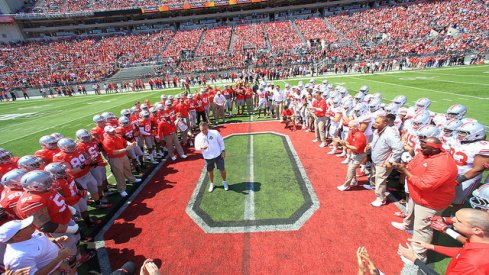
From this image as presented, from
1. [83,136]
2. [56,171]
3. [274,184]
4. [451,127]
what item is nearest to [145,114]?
[83,136]

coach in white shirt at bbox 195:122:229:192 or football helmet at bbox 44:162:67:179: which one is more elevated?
football helmet at bbox 44:162:67:179

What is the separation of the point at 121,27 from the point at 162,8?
12.4 meters

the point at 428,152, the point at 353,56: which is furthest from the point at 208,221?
the point at 353,56

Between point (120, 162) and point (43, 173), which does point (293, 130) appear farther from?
point (43, 173)

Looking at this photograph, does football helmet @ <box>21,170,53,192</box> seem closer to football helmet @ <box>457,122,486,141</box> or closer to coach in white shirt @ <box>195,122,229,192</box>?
coach in white shirt @ <box>195,122,229,192</box>

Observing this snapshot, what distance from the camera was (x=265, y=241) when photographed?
4.82m

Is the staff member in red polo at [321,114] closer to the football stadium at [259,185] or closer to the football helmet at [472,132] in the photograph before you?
the football stadium at [259,185]

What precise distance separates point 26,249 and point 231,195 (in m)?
4.47

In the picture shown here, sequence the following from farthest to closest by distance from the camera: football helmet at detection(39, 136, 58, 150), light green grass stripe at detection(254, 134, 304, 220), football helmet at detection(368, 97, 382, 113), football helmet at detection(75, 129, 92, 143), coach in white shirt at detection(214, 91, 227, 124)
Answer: coach in white shirt at detection(214, 91, 227, 124) < football helmet at detection(368, 97, 382, 113) < football helmet at detection(75, 129, 92, 143) < football helmet at detection(39, 136, 58, 150) < light green grass stripe at detection(254, 134, 304, 220)

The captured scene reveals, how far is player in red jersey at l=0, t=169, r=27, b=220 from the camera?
411cm

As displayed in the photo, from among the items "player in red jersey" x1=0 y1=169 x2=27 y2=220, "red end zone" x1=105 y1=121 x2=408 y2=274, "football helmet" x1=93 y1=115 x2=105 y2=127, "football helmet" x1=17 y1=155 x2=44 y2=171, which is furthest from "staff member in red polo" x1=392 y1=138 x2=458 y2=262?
"football helmet" x1=93 y1=115 x2=105 y2=127

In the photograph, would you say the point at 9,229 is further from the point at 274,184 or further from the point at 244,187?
the point at 274,184

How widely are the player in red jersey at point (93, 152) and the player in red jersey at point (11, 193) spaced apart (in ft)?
6.26

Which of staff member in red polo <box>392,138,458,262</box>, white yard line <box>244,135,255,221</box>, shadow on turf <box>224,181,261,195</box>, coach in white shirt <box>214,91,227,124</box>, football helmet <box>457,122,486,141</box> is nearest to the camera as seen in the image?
staff member in red polo <box>392,138,458,262</box>
